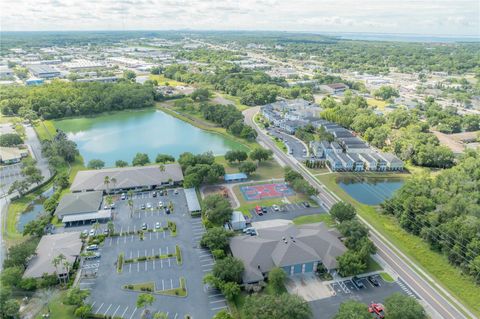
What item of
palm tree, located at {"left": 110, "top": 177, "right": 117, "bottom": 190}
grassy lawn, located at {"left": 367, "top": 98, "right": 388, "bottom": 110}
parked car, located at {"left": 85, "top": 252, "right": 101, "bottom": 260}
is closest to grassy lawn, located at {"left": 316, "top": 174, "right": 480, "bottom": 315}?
parked car, located at {"left": 85, "top": 252, "right": 101, "bottom": 260}

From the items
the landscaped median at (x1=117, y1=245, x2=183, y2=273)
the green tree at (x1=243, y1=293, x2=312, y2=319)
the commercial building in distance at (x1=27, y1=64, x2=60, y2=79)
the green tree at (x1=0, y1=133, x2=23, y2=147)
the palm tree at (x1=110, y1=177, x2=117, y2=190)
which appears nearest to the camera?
the green tree at (x1=243, y1=293, x2=312, y2=319)

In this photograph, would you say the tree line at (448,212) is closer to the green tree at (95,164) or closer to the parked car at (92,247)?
the parked car at (92,247)

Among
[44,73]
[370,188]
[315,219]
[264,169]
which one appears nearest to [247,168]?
[264,169]

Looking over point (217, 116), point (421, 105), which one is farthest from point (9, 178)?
point (421, 105)

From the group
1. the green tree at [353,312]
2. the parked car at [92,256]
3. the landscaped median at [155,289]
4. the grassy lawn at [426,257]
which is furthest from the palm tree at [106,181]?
the green tree at [353,312]

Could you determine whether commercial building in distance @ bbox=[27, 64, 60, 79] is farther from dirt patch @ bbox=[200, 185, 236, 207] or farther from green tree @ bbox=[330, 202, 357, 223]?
green tree @ bbox=[330, 202, 357, 223]
